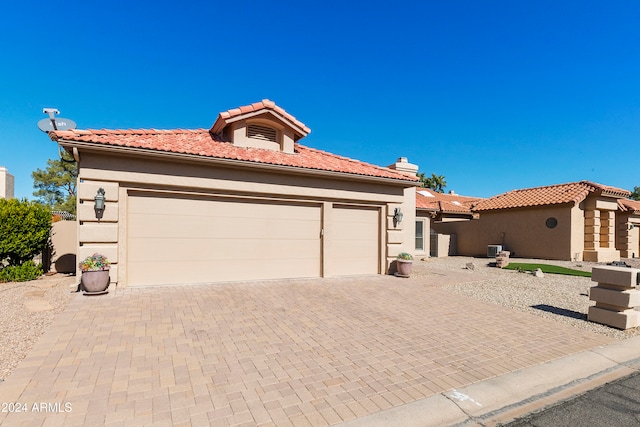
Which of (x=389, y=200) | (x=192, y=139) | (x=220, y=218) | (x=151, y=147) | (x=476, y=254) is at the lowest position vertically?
(x=476, y=254)

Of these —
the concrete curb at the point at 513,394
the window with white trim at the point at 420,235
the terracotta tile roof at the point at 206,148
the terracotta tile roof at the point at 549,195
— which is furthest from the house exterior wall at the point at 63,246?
the terracotta tile roof at the point at 549,195

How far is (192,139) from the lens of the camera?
9398 mm

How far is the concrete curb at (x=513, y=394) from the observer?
118 inches

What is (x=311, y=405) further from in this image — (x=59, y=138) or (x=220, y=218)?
(x=59, y=138)

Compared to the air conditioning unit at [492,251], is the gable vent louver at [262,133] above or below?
above

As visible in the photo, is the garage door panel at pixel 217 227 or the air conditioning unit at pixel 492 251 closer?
the garage door panel at pixel 217 227

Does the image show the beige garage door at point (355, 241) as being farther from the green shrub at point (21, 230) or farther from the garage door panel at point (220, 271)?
the green shrub at point (21, 230)

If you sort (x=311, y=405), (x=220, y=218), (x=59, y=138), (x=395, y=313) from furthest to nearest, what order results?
(x=220, y=218), (x=59, y=138), (x=395, y=313), (x=311, y=405)

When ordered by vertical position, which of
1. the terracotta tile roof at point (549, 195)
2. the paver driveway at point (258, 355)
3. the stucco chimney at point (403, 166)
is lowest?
the paver driveway at point (258, 355)

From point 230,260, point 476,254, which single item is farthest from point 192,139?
point 476,254

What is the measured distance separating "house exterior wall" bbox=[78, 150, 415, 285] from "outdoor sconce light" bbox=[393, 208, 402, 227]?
0.12 meters

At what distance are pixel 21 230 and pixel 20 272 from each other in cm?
121

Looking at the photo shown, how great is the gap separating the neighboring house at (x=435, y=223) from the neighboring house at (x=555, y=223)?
162cm

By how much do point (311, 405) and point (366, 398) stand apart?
1.95 ft
